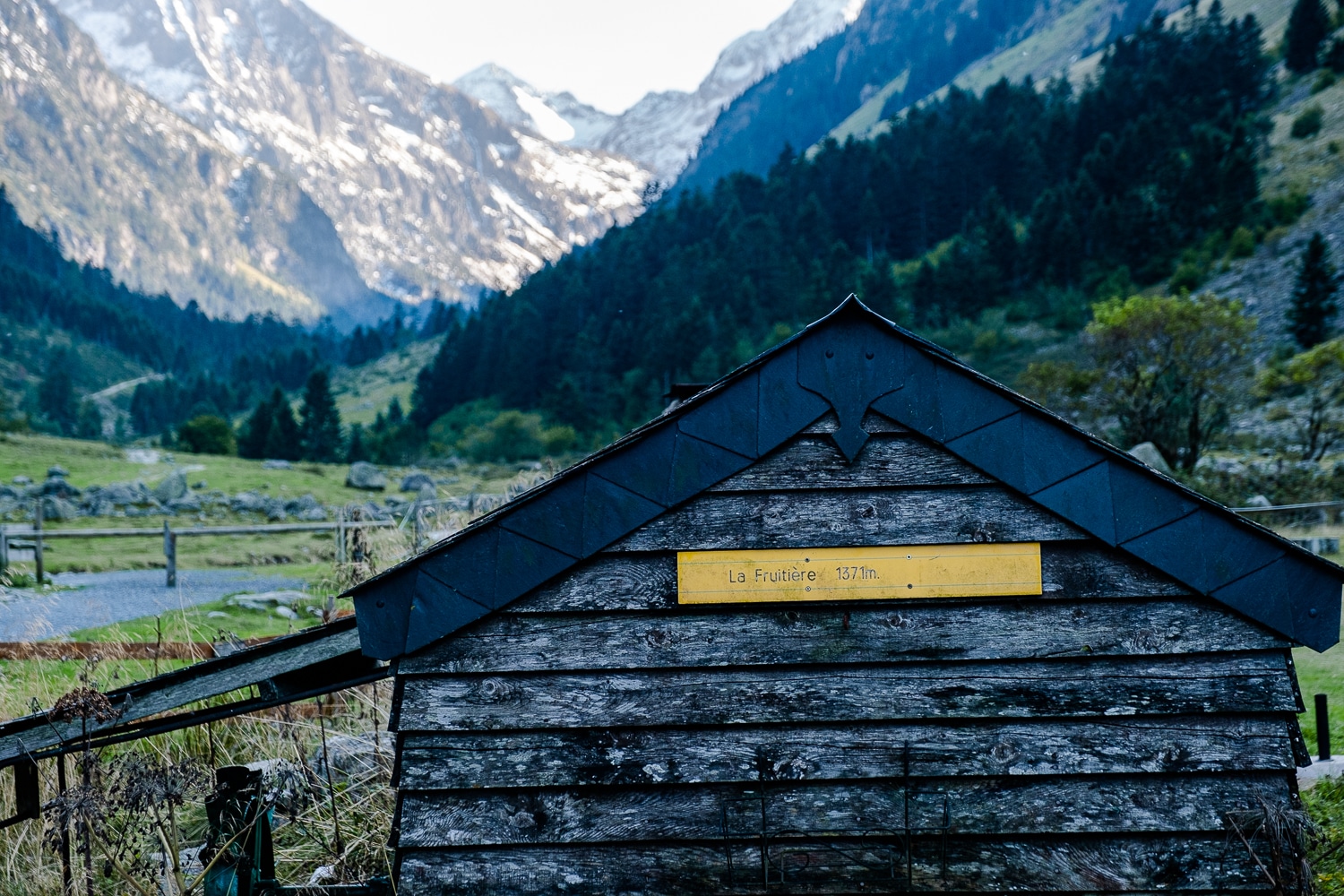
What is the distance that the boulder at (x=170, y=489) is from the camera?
34.1 metres

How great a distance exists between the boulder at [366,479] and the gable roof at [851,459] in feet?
132

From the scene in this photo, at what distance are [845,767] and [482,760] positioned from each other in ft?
4.95

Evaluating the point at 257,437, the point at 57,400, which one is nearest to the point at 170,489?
the point at 257,437

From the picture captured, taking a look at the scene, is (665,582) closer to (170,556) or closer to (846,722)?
(846,722)

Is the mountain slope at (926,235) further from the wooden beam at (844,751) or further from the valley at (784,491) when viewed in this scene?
the wooden beam at (844,751)

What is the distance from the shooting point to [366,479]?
141 ft

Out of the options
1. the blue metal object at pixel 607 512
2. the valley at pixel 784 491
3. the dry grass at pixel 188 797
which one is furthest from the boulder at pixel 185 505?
the blue metal object at pixel 607 512

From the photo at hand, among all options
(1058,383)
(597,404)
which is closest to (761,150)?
(597,404)

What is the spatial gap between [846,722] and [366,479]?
41.9 meters

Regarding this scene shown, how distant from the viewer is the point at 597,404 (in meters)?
69.3

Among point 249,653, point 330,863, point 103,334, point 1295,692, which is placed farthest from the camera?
point 103,334

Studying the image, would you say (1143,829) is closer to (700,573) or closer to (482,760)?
(700,573)

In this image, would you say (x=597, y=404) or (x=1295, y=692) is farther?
(x=597, y=404)

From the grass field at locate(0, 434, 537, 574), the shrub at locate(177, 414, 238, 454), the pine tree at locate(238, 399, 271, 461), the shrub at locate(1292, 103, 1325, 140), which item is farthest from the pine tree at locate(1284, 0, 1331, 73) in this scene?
the shrub at locate(177, 414, 238, 454)
